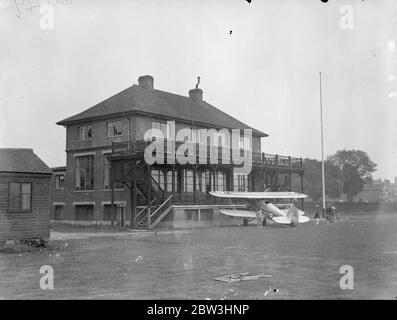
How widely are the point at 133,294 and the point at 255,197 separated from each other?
25934 mm

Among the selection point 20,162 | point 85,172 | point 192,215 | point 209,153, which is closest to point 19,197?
point 20,162

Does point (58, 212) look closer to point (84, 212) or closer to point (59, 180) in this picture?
point (59, 180)

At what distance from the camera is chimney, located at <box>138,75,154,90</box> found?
40250 millimetres

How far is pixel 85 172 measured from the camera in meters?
38.1

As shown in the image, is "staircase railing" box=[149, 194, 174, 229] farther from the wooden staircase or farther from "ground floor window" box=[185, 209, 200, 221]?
"ground floor window" box=[185, 209, 200, 221]

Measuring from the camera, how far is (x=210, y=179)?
129ft

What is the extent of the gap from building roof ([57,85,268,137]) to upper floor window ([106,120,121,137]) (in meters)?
0.79

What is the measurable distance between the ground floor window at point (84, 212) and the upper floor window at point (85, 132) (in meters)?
5.38

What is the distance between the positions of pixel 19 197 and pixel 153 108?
697 inches

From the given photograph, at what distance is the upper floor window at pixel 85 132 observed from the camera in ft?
125

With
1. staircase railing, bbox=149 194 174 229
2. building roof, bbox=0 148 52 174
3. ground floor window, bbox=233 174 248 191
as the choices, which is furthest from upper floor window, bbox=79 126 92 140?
building roof, bbox=0 148 52 174
